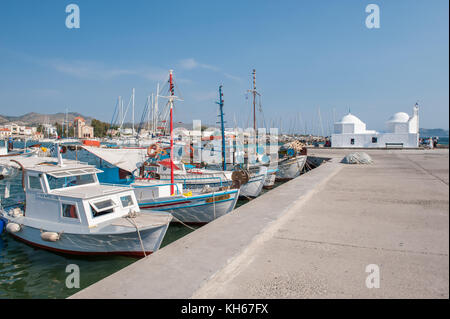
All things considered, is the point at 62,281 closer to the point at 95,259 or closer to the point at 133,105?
the point at 95,259

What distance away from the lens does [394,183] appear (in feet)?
36.6

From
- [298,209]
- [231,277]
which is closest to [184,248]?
[231,277]

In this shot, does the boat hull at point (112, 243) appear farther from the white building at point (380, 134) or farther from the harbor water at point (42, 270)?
the white building at point (380, 134)

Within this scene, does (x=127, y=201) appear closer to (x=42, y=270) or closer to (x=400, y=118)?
(x=42, y=270)

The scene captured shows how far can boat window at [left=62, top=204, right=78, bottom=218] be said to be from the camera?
9.42 meters

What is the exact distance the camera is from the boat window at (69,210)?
30.9 ft

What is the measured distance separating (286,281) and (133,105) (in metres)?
59.8

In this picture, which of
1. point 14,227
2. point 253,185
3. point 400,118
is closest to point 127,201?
point 14,227

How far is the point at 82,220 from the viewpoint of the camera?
363 inches

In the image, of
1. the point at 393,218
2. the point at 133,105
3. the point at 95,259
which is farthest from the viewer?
the point at 133,105

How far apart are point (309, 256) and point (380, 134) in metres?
46.9

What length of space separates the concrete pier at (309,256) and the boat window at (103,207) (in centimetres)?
434
